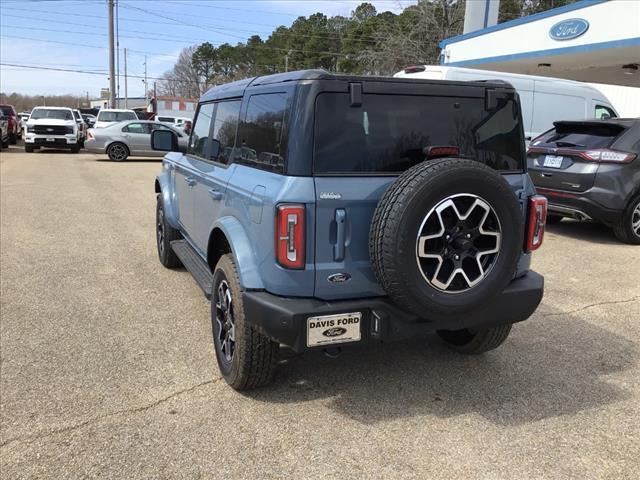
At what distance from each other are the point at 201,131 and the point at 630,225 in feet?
19.5

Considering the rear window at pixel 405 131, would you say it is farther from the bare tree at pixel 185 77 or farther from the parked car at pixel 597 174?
the bare tree at pixel 185 77

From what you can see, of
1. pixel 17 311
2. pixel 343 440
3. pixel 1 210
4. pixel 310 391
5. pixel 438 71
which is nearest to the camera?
pixel 343 440

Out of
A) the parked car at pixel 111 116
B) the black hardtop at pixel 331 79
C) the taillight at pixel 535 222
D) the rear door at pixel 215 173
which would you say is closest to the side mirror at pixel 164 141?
the rear door at pixel 215 173

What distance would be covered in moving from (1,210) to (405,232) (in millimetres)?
8643

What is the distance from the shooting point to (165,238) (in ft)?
19.3

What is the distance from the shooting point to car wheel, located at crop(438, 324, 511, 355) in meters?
3.77

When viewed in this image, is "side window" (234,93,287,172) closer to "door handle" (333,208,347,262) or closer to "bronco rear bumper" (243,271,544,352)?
"door handle" (333,208,347,262)

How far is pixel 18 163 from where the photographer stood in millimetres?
17750

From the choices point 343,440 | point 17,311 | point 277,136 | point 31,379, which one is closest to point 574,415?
point 343,440

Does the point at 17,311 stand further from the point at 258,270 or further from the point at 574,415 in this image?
the point at 574,415

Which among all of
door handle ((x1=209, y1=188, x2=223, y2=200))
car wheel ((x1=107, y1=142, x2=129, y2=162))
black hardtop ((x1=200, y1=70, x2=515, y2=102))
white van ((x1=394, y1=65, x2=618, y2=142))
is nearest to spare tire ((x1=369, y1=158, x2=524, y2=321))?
black hardtop ((x1=200, y1=70, x2=515, y2=102))

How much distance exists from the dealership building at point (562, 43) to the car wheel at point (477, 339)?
11631mm

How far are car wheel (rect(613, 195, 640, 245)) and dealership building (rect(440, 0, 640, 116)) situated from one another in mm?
7007

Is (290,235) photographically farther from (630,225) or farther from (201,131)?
(630,225)
